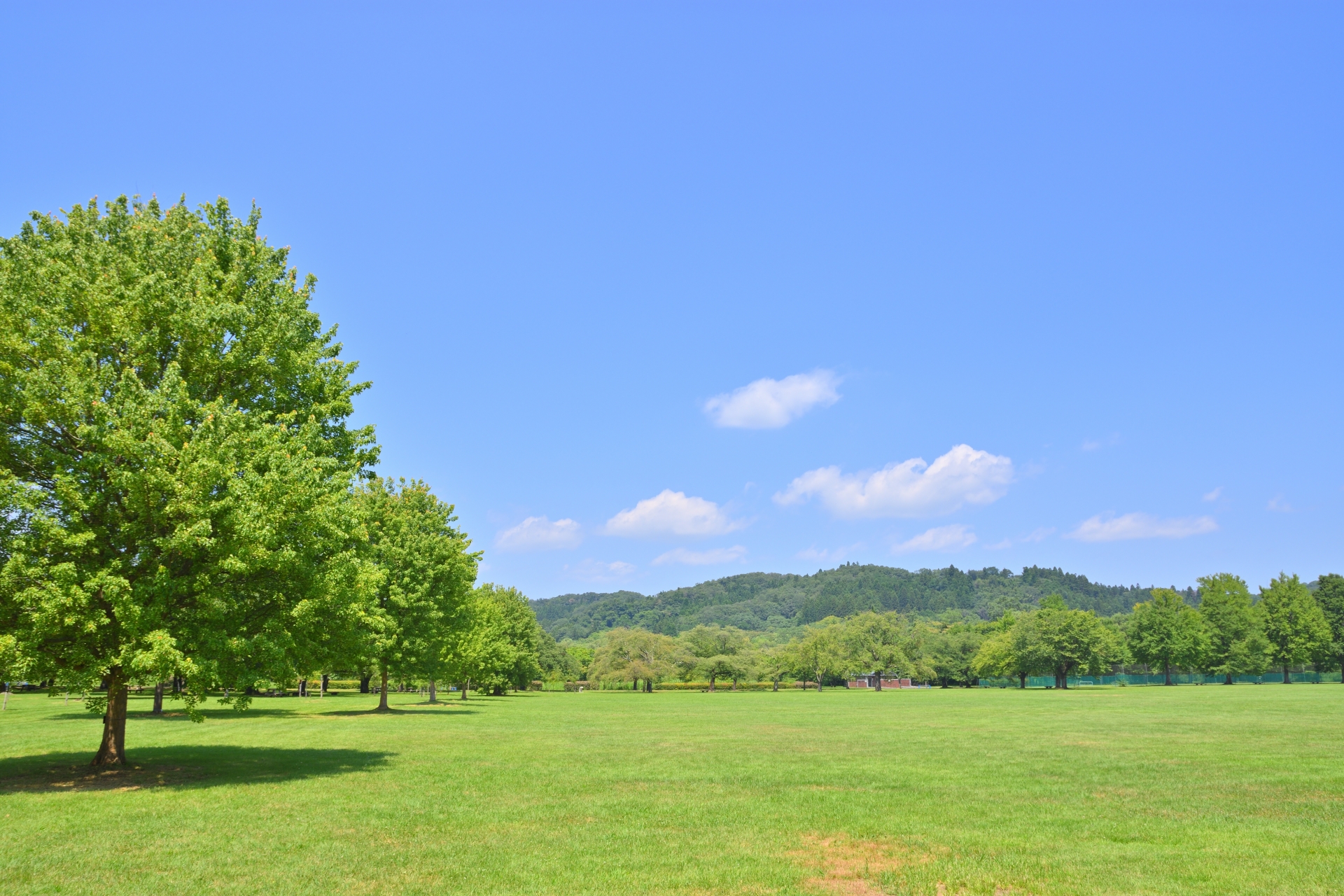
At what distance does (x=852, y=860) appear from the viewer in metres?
12.5

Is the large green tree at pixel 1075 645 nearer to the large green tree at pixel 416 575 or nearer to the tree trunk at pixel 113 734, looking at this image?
the large green tree at pixel 416 575

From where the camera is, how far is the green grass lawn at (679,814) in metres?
11.4

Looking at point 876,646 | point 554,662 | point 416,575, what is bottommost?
point 554,662

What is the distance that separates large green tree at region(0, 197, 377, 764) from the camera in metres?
18.0

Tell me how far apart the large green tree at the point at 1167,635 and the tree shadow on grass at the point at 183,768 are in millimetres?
123398

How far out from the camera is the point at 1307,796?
57.4 ft

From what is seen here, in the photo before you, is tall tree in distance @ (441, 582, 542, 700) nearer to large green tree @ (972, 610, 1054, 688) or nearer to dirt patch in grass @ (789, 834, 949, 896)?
dirt patch in grass @ (789, 834, 949, 896)

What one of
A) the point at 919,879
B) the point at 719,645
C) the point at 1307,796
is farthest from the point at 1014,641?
the point at 919,879

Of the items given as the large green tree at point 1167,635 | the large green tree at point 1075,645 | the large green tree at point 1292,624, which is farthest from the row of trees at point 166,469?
the large green tree at point 1292,624

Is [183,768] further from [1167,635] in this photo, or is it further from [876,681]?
[876,681]

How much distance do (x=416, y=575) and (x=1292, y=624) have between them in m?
126

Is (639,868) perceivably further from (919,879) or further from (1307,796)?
(1307,796)

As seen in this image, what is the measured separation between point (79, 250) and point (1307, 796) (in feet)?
102

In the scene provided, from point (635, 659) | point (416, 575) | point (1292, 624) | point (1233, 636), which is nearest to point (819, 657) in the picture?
point (635, 659)
